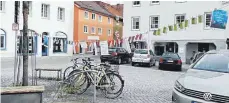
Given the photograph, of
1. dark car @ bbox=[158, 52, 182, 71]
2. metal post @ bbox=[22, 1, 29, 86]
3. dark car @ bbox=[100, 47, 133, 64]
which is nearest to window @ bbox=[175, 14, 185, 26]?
dark car @ bbox=[100, 47, 133, 64]

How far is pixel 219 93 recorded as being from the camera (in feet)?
17.7

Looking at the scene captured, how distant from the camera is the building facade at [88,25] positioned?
48.7 m

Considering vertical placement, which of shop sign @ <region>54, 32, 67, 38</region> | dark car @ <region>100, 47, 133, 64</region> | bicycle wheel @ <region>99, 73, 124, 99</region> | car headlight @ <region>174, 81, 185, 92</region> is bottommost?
bicycle wheel @ <region>99, 73, 124, 99</region>

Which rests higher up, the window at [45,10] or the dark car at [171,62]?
the window at [45,10]

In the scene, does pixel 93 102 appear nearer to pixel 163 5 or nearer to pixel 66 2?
pixel 163 5

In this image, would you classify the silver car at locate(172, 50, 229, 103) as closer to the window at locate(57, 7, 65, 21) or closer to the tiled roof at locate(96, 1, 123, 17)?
the window at locate(57, 7, 65, 21)

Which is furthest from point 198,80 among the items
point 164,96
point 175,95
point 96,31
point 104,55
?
point 96,31

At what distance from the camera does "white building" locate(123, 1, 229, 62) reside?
2898cm

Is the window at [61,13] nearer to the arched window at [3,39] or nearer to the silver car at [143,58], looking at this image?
the arched window at [3,39]

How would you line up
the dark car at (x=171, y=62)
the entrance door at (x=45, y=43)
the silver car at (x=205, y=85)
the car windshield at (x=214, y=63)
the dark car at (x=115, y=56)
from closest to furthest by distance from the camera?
the silver car at (x=205, y=85), the car windshield at (x=214, y=63), the dark car at (x=171, y=62), the dark car at (x=115, y=56), the entrance door at (x=45, y=43)

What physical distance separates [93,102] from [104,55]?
1818 centimetres

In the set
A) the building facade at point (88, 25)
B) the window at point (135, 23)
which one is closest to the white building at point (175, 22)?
the window at point (135, 23)

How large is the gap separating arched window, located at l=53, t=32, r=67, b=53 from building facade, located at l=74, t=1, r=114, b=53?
23.0 ft

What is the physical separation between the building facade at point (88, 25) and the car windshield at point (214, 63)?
37428mm
